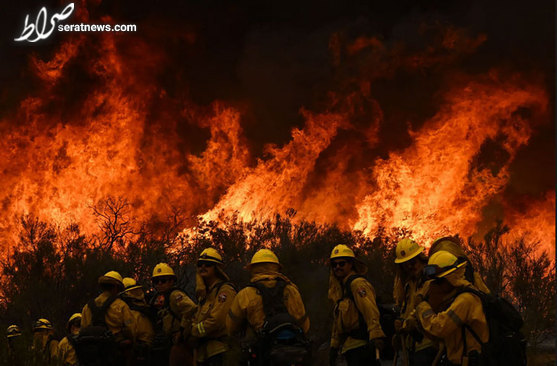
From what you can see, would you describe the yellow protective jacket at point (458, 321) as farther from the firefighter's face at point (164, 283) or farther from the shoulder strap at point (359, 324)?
the firefighter's face at point (164, 283)

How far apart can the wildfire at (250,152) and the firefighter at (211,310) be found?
29.2 m

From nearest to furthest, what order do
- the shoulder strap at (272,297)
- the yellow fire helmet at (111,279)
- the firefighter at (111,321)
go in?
1. the shoulder strap at (272,297)
2. the firefighter at (111,321)
3. the yellow fire helmet at (111,279)

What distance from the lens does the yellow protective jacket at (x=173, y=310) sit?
33.6 ft

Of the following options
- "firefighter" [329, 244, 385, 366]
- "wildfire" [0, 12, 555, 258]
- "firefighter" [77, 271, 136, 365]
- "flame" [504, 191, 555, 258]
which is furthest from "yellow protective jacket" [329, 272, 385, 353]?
"flame" [504, 191, 555, 258]

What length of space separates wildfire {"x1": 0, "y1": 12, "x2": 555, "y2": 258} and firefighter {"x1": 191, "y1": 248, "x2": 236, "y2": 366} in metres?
29.2

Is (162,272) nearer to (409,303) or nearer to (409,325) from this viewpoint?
(409,303)

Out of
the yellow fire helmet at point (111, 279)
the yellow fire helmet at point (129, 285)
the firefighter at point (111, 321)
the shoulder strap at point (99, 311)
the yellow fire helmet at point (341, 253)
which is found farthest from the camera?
the yellow fire helmet at point (129, 285)

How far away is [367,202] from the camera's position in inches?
1628

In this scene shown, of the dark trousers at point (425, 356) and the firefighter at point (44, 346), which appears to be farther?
the firefighter at point (44, 346)

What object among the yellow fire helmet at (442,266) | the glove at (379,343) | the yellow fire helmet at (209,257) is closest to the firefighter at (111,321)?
the yellow fire helmet at (209,257)

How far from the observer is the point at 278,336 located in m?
8.30

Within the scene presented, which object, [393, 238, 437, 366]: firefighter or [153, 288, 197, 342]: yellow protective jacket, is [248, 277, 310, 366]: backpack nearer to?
[393, 238, 437, 366]: firefighter

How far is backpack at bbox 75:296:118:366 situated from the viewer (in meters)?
9.56

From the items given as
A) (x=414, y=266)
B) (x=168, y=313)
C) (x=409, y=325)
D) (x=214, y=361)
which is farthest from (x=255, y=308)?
(x=168, y=313)
